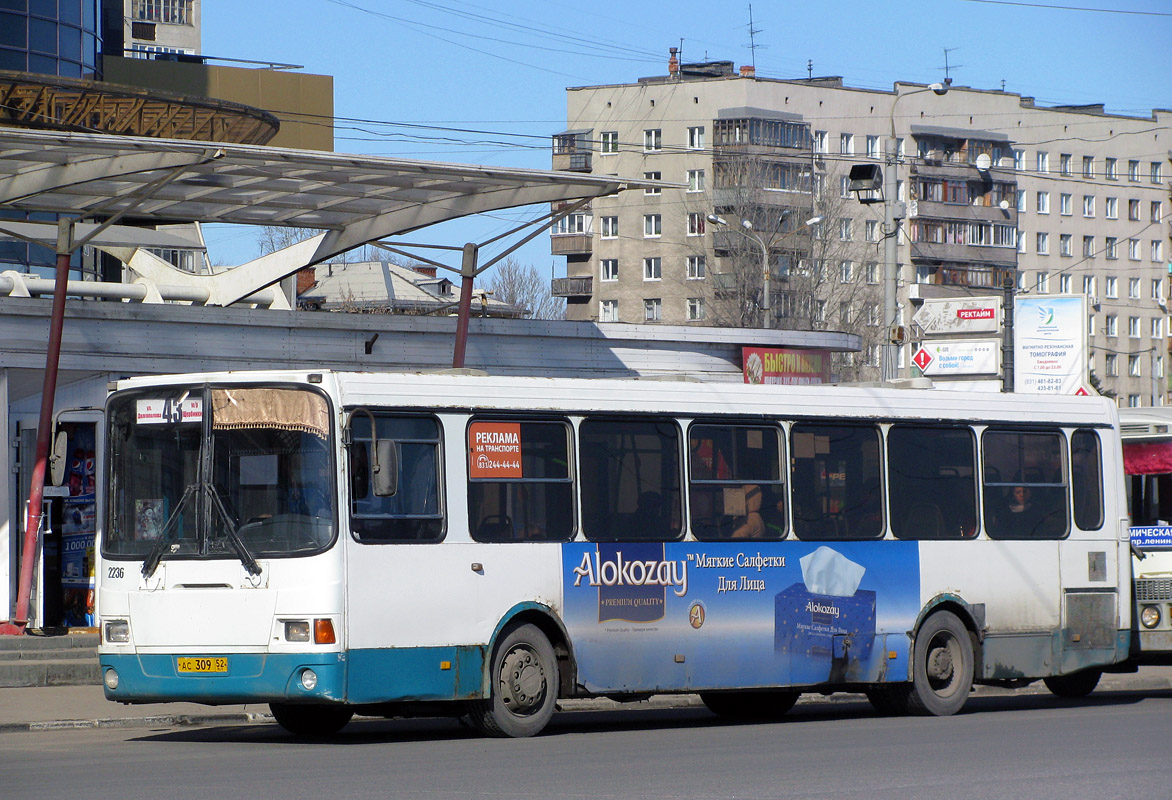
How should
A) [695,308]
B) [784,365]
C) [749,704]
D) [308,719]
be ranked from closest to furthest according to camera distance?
[308,719] → [749,704] → [784,365] → [695,308]

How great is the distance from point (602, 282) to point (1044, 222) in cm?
2768

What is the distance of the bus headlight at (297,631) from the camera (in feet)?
38.3

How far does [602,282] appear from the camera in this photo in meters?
99.0

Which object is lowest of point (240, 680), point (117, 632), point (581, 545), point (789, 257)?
point (240, 680)

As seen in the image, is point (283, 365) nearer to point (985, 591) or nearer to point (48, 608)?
point (48, 608)

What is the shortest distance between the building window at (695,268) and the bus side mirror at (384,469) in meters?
80.4

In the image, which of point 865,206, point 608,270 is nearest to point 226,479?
point 865,206

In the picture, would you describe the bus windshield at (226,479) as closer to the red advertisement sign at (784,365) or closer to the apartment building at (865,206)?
the red advertisement sign at (784,365)

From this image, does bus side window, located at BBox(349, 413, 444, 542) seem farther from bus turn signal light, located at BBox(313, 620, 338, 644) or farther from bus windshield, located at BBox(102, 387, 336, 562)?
bus turn signal light, located at BBox(313, 620, 338, 644)

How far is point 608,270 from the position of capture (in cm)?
9862

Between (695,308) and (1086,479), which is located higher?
(695,308)

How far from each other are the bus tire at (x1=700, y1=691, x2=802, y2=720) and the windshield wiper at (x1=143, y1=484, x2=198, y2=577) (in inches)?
213

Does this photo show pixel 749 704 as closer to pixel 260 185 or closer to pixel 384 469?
pixel 384 469

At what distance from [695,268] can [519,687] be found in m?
81.1
